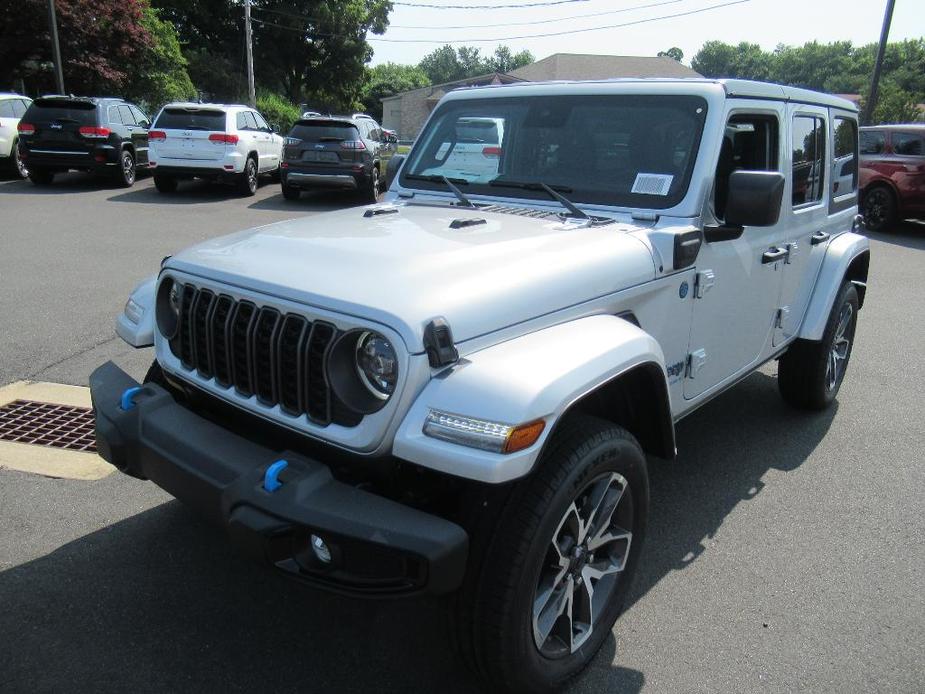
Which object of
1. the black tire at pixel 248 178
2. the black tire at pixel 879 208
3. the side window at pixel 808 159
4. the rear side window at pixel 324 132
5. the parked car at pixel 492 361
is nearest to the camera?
the parked car at pixel 492 361

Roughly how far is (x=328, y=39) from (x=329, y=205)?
120ft

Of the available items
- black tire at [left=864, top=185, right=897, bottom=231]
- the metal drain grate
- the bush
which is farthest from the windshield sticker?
the bush

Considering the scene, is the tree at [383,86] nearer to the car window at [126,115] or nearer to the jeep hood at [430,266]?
the car window at [126,115]

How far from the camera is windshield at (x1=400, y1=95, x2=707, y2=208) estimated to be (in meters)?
3.42

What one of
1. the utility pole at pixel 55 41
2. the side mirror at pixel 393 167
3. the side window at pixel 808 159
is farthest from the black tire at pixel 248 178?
the side window at pixel 808 159

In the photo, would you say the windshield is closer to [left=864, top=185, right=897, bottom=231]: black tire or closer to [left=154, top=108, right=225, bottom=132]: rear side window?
[left=154, top=108, right=225, bottom=132]: rear side window

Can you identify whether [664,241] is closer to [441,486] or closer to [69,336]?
[441,486]

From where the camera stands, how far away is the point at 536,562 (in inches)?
89.3

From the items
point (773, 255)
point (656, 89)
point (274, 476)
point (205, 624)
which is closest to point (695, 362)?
point (773, 255)

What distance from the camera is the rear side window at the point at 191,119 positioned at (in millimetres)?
14734

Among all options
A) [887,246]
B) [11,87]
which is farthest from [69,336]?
[11,87]

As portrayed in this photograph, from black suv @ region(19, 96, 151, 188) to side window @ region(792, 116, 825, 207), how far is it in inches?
558

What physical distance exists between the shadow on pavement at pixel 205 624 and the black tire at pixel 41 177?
14361 mm

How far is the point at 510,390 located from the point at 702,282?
1523 millimetres
